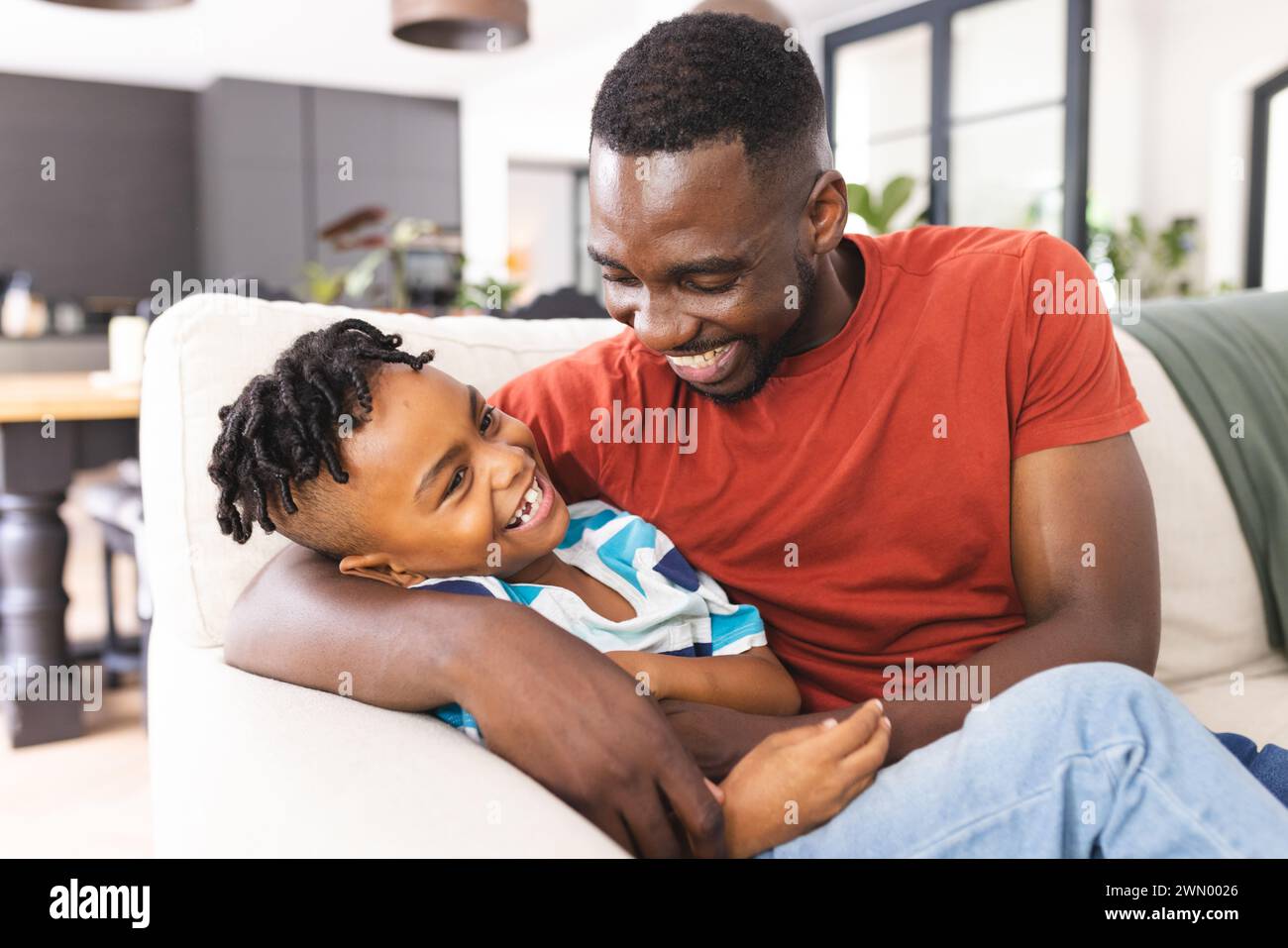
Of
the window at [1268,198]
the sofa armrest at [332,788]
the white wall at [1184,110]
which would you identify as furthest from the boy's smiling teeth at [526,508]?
the window at [1268,198]

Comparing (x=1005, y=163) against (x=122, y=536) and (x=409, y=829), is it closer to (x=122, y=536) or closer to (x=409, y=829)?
(x=122, y=536)

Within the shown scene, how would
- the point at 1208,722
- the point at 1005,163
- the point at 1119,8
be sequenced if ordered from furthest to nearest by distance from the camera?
the point at 1119,8, the point at 1005,163, the point at 1208,722

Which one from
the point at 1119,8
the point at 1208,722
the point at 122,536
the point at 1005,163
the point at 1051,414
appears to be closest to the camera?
the point at 1051,414

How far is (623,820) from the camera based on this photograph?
813mm

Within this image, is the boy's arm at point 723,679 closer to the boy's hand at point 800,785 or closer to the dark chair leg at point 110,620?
the boy's hand at point 800,785

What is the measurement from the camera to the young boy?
3.26 ft

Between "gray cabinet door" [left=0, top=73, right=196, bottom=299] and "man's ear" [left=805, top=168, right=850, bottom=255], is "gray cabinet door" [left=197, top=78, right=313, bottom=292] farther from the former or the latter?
"man's ear" [left=805, top=168, right=850, bottom=255]

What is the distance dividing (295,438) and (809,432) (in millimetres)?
529

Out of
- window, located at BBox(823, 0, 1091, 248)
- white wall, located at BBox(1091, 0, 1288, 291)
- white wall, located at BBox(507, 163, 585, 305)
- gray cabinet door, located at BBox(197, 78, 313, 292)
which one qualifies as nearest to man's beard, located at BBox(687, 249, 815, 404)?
window, located at BBox(823, 0, 1091, 248)

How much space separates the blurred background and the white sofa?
3.85ft

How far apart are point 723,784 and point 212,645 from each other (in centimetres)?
62

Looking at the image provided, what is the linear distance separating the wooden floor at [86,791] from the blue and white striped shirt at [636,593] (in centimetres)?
138
